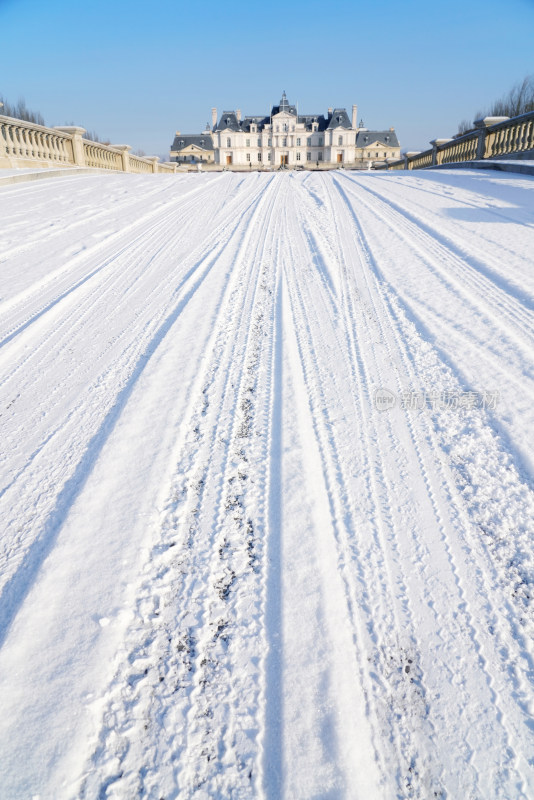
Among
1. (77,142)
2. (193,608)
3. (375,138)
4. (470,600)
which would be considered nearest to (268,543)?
(193,608)

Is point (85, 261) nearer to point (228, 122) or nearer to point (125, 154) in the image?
point (125, 154)

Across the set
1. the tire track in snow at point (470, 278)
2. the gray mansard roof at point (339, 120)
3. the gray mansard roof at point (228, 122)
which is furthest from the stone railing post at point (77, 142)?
the gray mansard roof at point (339, 120)

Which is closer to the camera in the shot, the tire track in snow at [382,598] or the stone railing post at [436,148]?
the tire track in snow at [382,598]

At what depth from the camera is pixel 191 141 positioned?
258 feet

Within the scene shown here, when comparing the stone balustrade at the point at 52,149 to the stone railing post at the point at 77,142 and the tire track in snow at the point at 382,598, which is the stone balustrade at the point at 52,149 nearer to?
the stone railing post at the point at 77,142

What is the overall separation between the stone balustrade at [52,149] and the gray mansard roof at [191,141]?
6870 cm

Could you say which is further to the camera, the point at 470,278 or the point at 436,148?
the point at 436,148

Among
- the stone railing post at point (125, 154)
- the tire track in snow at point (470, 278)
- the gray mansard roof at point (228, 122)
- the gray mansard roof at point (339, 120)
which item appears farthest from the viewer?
the gray mansard roof at point (228, 122)

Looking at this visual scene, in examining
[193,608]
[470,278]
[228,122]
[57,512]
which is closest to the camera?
[193,608]

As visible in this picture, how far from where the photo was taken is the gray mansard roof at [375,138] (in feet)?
250

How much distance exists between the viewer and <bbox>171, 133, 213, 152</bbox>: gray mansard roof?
78.7m

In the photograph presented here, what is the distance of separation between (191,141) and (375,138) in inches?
1300

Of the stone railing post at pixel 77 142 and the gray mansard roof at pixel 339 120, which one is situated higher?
the gray mansard roof at pixel 339 120

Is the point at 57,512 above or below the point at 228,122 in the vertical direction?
below
